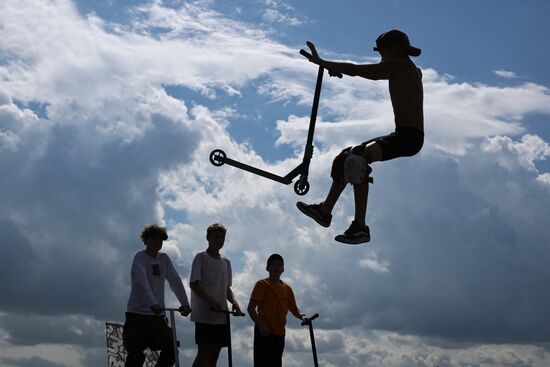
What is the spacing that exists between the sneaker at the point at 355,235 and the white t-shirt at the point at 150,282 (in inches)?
108

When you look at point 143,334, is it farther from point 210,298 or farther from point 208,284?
point 208,284

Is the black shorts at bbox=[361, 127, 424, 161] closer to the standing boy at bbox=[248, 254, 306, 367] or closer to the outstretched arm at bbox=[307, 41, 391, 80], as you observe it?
the outstretched arm at bbox=[307, 41, 391, 80]

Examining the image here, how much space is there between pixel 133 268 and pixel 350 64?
380 centimetres

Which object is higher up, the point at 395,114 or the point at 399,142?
the point at 395,114

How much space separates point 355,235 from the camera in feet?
32.5

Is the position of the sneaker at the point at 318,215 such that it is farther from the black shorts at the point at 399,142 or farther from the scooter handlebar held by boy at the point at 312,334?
the scooter handlebar held by boy at the point at 312,334

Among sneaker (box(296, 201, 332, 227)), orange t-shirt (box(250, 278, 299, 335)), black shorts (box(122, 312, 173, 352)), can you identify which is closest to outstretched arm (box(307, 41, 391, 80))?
sneaker (box(296, 201, 332, 227))

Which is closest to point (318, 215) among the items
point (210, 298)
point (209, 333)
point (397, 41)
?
point (397, 41)

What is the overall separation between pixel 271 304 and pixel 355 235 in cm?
261

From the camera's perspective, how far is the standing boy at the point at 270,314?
472 inches

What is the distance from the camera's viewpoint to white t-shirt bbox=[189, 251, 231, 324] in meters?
11.8

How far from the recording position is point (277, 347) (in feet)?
39.6

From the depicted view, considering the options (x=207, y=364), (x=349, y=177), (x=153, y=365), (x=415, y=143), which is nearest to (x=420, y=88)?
(x=415, y=143)

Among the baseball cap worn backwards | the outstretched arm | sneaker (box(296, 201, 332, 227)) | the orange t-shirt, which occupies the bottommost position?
the orange t-shirt
